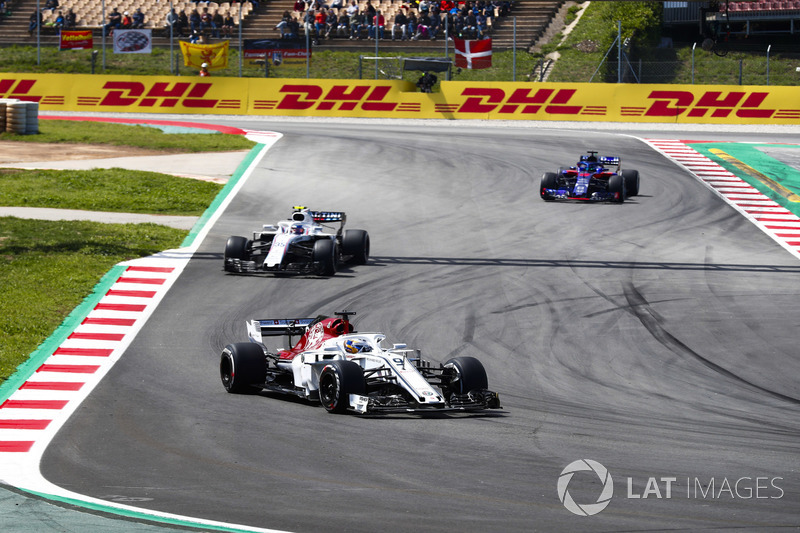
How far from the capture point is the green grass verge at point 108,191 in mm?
28406

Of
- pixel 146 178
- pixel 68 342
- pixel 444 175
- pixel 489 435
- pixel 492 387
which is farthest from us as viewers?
pixel 444 175

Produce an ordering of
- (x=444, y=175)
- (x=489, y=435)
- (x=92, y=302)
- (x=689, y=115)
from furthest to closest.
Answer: (x=689, y=115)
(x=444, y=175)
(x=92, y=302)
(x=489, y=435)

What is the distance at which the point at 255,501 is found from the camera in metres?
9.97

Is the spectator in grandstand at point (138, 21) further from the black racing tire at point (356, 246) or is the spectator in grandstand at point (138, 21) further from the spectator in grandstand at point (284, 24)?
the black racing tire at point (356, 246)

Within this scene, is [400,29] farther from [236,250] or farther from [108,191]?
[236,250]

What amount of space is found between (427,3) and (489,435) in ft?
150

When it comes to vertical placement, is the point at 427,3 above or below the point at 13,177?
above

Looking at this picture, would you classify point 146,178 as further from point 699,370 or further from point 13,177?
point 699,370

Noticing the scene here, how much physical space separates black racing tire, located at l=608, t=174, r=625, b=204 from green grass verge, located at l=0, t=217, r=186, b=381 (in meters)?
11.5

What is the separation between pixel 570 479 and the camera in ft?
34.6

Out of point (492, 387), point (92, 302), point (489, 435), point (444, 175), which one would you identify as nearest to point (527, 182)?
point (444, 175)

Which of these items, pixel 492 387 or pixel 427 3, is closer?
pixel 492 387

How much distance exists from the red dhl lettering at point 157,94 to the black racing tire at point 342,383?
3657cm

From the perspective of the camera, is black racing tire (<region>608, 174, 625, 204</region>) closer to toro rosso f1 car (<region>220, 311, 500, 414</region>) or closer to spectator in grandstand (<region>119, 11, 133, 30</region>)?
toro rosso f1 car (<region>220, 311, 500, 414</region>)
